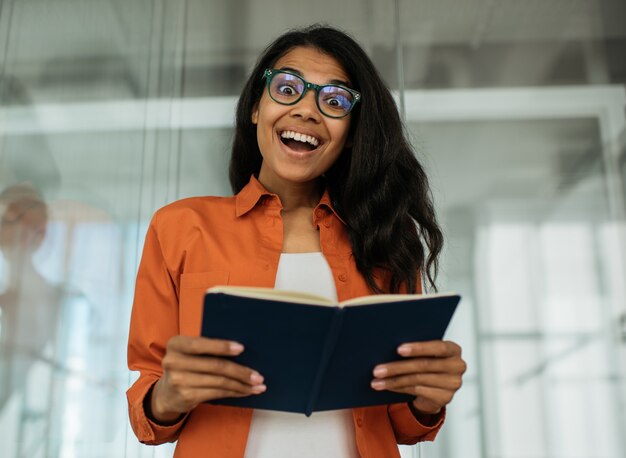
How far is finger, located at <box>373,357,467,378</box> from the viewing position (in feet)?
3.68

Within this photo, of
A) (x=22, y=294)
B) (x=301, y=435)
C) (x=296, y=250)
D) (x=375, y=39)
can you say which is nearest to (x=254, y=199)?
(x=296, y=250)

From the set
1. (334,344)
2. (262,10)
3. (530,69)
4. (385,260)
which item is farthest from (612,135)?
(334,344)

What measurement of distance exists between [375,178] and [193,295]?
→ 0.53m

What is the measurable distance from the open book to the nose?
0.54 m

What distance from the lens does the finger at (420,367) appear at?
3.68 feet

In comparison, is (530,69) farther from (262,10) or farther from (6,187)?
(6,187)

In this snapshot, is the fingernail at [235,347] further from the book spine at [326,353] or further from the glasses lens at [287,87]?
the glasses lens at [287,87]

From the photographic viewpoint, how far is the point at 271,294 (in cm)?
98

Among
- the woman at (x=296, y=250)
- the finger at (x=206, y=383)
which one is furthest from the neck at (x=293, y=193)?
the finger at (x=206, y=383)

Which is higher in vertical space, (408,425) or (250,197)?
(250,197)

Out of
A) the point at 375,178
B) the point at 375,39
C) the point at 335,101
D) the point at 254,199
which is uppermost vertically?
the point at 375,39

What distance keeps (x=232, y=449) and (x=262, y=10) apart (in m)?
2.25

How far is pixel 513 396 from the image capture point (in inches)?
105

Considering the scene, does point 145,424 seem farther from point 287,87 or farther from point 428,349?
point 287,87
